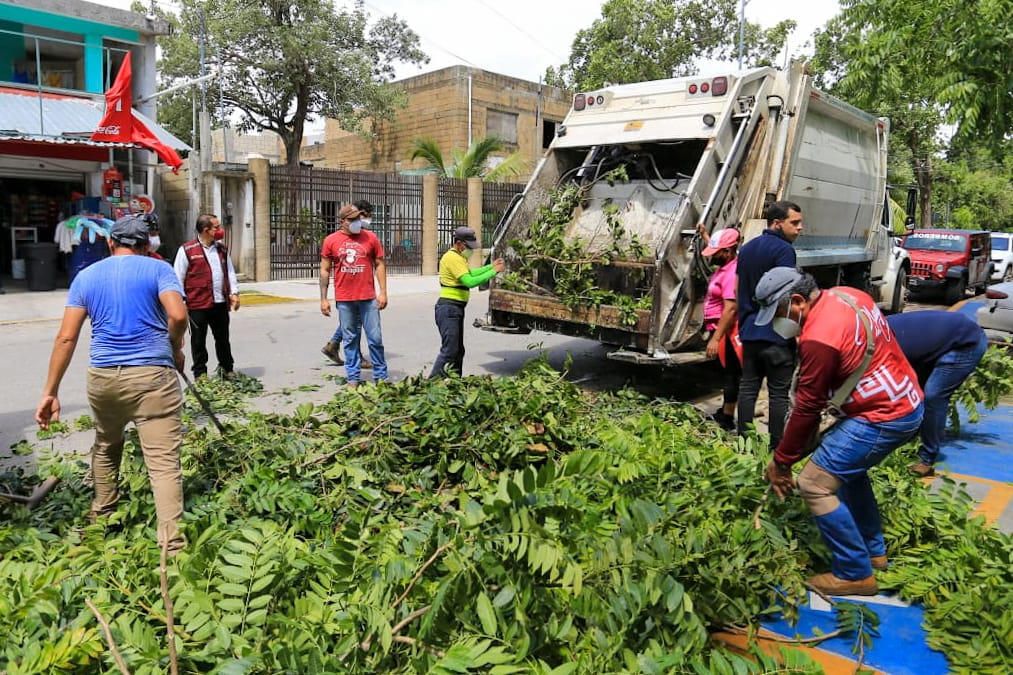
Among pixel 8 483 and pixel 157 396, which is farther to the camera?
pixel 8 483

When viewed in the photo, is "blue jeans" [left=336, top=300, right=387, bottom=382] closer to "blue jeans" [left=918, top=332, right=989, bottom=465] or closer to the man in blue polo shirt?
the man in blue polo shirt

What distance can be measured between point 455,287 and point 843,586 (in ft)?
13.9

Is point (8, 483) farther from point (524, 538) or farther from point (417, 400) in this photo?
point (524, 538)

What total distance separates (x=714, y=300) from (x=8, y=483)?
489 centimetres

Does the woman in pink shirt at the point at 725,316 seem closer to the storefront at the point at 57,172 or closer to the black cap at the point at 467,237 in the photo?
the black cap at the point at 467,237

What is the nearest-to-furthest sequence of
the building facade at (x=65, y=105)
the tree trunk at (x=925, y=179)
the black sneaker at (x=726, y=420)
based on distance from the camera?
the black sneaker at (x=726, y=420)
the building facade at (x=65, y=105)
the tree trunk at (x=925, y=179)

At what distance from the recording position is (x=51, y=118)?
1564cm

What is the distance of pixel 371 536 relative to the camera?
11.6 ft

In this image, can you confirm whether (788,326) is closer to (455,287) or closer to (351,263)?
(455,287)

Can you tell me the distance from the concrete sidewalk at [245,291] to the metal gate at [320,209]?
0.65m

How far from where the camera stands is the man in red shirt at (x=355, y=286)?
288 inches

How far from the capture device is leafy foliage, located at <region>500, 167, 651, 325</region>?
7.22m

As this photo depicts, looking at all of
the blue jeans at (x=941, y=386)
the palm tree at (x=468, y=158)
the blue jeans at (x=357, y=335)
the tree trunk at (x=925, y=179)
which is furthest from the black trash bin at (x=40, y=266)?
the tree trunk at (x=925, y=179)

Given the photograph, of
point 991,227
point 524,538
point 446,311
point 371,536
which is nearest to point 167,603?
point 371,536
